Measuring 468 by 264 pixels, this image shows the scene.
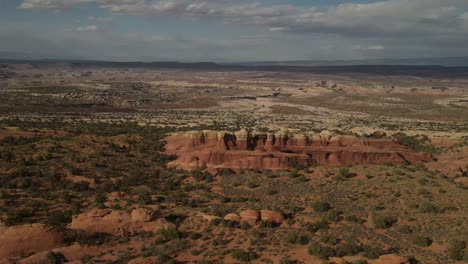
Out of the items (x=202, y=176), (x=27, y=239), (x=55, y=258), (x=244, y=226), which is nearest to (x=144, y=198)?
(x=202, y=176)

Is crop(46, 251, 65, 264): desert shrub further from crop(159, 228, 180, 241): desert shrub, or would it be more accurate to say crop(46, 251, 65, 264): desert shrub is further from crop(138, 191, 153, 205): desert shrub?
crop(138, 191, 153, 205): desert shrub

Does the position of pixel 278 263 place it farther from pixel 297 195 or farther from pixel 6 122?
pixel 6 122

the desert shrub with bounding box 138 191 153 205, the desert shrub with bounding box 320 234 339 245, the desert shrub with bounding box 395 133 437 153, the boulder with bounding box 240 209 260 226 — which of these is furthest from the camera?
the desert shrub with bounding box 395 133 437 153

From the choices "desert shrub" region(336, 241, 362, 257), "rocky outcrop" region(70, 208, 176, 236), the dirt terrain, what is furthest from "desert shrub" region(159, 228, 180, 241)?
"desert shrub" region(336, 241, 362, 257)

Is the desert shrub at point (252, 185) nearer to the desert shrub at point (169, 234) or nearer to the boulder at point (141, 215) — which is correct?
the boulder at point (141, 215)

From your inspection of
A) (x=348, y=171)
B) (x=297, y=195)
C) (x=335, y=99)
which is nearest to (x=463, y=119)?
(x=335, y=99)

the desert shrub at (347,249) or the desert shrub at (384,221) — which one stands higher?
the desert shrub at (384,221)

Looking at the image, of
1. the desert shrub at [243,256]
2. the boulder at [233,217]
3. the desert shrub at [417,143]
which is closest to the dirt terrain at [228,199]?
the desert shrub at [243,256]
